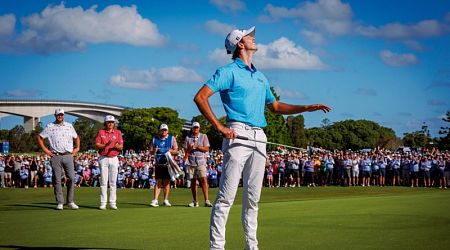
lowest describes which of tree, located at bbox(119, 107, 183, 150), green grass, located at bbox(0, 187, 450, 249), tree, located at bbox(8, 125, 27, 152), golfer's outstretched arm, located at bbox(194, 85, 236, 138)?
green grass, located at bbox(0, 187, 450, 249)

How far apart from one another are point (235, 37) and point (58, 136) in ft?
32.7

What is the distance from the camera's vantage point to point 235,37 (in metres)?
7.86

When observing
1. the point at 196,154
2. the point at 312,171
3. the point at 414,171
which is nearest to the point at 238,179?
the point at 196,154

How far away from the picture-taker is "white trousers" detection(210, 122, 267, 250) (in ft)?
24.7

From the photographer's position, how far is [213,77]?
761cm

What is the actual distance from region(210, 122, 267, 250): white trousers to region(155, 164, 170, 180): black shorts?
976 centimetres

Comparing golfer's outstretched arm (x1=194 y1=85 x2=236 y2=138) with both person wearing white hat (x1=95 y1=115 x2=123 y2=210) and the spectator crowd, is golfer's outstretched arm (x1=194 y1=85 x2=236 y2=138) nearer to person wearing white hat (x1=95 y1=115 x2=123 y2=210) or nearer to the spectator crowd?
person wearing white hat (x1=95 y1=115 x2=123 y2=210)

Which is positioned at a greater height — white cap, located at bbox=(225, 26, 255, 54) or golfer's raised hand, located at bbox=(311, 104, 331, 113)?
white cap, located at bbox=(225, 26, 255, 54)

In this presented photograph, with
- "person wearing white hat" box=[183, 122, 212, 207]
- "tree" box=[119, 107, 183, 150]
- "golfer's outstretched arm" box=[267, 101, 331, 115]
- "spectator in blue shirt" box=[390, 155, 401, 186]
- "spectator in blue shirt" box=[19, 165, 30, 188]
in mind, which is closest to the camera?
"golfer's outstretched arm" box=[267, 101, 331, 115]

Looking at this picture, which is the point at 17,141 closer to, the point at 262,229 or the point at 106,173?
the point at 106,173

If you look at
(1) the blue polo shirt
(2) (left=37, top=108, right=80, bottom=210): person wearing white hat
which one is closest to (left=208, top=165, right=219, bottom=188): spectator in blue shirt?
(2) (left=37, top=108, right=80, bottom=210): person wearing white hat

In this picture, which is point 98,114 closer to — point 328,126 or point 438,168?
point 328,126

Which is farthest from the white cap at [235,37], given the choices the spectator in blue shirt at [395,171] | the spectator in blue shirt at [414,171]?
the spectator in blue shirt at [395,171]

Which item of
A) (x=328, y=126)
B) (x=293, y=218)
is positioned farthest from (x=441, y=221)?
(x=328, y=126)
